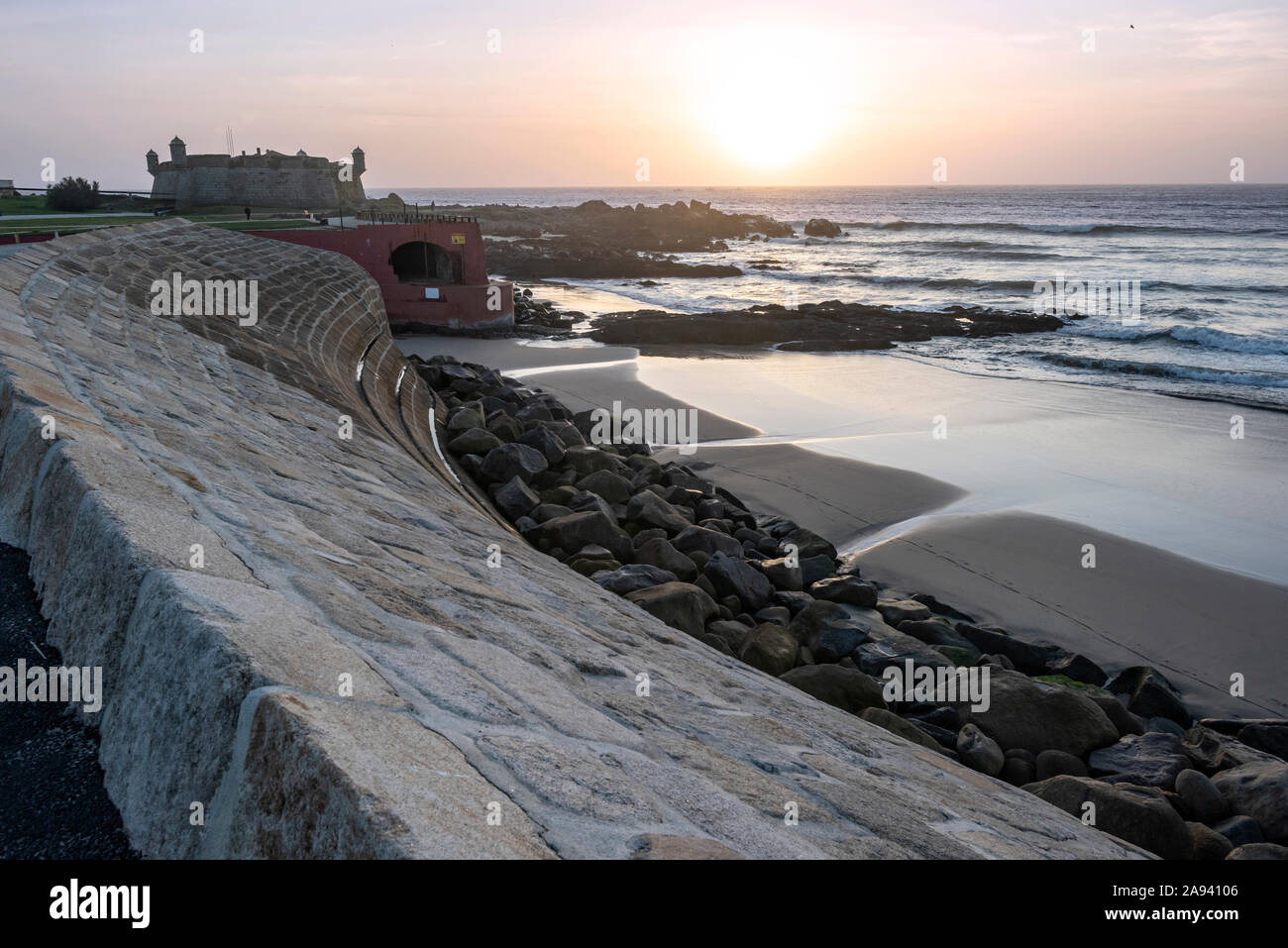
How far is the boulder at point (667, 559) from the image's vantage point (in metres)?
8.64

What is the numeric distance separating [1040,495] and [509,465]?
Result: 7445 millimetres

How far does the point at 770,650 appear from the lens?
7176mm

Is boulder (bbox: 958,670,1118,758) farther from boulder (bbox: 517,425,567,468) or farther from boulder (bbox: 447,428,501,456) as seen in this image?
boulder (bbox: 447,428,501,456)

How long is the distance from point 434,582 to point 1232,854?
483 centimetres

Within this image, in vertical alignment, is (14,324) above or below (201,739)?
above

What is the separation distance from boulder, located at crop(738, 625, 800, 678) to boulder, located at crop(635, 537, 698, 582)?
1315 mm

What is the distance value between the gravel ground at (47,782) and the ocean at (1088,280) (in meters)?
21.8

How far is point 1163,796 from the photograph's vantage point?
5.63m

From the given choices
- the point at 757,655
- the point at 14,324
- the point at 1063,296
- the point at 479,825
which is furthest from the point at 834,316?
the point at 479,825

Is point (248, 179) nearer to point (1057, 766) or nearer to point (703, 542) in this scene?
point (703, 542)

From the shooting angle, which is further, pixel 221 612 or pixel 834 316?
pixel 834 316

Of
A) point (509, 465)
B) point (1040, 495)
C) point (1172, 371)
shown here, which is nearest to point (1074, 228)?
point (1172, 371)

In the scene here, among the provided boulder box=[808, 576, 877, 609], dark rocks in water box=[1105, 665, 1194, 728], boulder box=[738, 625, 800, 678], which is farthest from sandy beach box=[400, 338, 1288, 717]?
boulder box=[738, 625, 800, 678]

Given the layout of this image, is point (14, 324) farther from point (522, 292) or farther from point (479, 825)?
point (522, 292)
